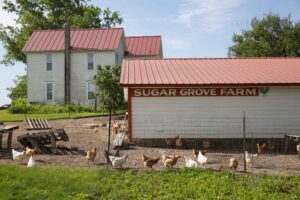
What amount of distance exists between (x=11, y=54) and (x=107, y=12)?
1286 cm

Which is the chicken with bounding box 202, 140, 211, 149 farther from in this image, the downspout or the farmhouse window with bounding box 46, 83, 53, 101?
the farmhouse window with bounding box 46, 83, 53, 101

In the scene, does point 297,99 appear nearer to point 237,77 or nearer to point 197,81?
point 237,77

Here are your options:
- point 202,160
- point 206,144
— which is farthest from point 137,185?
point 206,144

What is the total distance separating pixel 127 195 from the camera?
29.5ft

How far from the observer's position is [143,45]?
141ft

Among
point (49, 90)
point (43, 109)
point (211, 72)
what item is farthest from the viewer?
point (49, 90)

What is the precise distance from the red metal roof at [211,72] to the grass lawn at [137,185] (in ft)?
23.6

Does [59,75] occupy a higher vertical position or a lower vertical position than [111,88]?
higher

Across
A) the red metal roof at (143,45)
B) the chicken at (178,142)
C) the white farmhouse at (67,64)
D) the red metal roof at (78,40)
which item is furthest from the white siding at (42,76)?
the chicken at (178,142)

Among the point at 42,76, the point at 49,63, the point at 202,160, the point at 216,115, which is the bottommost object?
the point at 202,160

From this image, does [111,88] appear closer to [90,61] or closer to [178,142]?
[90,61]

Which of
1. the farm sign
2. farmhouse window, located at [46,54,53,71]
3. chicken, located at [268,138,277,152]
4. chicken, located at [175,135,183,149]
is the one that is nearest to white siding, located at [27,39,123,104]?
farmhouse window, located at [46,54,53,71]

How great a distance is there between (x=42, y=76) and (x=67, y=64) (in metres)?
2.56

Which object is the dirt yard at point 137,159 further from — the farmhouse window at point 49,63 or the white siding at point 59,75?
the farmhouse window at point 49,63
